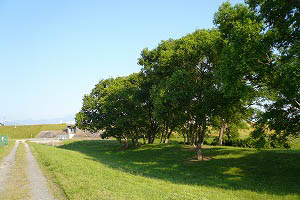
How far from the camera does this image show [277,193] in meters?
15.2

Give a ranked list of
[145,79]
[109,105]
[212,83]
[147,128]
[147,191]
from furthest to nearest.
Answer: [147,128] < [109,105] < [145,79] < [212,83] < [147,191]

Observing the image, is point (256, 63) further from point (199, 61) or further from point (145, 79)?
point (145, 79)

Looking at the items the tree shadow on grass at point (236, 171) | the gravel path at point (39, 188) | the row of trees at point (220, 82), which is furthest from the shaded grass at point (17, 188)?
the row of trees at point (220, 82)

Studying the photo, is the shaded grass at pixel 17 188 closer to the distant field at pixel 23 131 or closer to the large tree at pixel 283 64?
the large tree at pixel 283 64

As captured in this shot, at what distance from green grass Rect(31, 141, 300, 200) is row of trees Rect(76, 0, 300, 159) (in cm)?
332

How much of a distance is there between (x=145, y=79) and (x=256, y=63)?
27.7 metres

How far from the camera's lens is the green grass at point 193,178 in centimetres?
1295

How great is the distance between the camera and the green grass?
13.0 metres

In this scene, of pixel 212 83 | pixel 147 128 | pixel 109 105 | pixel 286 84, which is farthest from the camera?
pixel 147 128

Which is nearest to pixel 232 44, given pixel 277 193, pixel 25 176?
pixel 277 193

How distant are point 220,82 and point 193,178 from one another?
28.5ft

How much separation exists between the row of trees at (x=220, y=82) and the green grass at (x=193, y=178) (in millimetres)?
3320

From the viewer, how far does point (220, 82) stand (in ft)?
65.1

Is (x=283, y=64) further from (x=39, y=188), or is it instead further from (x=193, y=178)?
(x=39, y=188)
